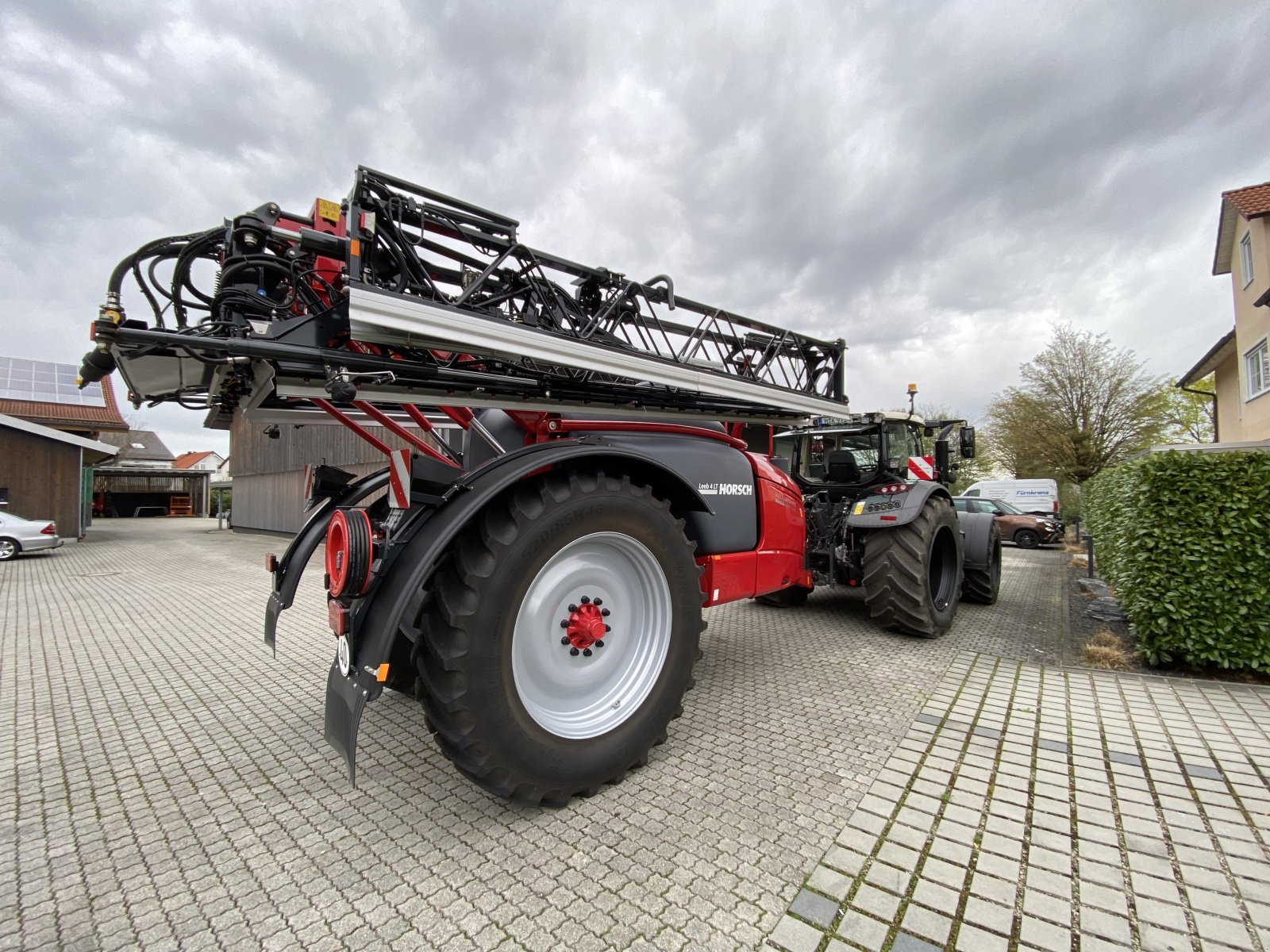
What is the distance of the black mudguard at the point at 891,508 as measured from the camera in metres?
5.00

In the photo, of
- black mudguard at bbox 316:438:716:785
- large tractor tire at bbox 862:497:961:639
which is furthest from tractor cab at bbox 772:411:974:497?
black mudguard at bbox 316:438:716:785

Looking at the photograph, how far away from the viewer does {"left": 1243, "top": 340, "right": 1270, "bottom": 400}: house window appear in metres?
12.8

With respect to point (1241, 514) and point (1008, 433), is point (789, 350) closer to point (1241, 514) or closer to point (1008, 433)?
point (1241, 514)

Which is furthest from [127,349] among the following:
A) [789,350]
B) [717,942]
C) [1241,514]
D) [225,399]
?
[1241,514]

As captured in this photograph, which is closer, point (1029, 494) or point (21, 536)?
point (21, 536)

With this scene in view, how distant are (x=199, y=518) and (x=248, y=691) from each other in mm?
44425

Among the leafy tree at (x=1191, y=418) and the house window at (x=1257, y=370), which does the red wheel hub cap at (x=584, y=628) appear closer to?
the house window at (x=1257, y=370)

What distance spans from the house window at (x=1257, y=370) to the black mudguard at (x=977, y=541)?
11809 mm

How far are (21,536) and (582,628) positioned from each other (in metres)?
17.5

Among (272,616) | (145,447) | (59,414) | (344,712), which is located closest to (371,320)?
(344,712)

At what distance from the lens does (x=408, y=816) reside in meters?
2.49

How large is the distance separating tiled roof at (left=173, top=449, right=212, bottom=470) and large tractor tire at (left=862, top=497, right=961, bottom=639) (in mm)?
73738

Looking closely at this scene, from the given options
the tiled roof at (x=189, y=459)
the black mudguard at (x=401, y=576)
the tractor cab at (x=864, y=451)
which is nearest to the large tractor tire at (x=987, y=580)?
the tractor cab at (x=864, y=451)

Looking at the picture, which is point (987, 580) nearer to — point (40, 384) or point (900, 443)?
point (900, 443)
